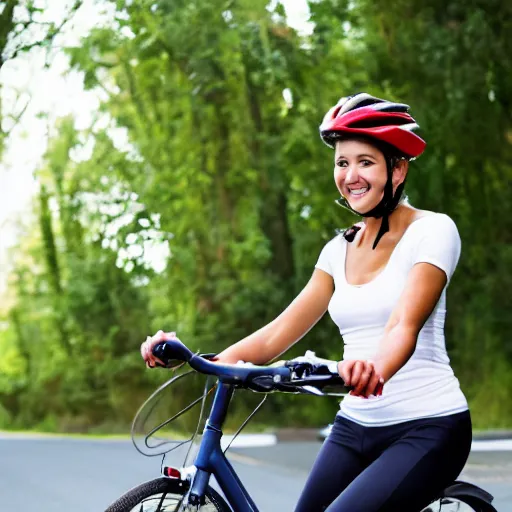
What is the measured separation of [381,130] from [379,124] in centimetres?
2

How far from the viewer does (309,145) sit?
16516mm

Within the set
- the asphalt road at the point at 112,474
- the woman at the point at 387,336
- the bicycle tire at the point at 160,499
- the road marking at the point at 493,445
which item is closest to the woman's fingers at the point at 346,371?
the woman at the point at 387,336

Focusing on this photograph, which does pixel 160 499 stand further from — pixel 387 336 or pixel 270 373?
pixel 387 336

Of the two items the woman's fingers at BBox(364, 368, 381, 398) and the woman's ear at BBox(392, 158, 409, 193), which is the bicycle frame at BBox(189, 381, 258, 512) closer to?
the woman's fingers at BBox(364, 368, 381, 398)

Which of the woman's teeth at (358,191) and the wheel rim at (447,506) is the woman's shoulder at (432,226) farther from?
the wheel rim at (447,506)

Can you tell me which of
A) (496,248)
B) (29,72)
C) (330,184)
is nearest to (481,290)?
(496,248)

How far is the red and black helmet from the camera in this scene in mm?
2936

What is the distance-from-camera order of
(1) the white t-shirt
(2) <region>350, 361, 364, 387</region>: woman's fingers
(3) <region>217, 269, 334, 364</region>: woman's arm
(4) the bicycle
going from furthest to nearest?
(3) <region>217, 269, 334, 364</region>: woman's arm
(1) the white t-shirt
(4) the bicycle
(2) <region>350, 361, 364, 387</region>: woman's fingers

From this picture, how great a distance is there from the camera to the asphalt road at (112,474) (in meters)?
8.70

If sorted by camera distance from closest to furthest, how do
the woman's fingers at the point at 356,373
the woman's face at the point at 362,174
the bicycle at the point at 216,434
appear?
the woman's fingers at the point at 356,373
the bicycle at the point at 216,434
the woman's face at the point at 362,174

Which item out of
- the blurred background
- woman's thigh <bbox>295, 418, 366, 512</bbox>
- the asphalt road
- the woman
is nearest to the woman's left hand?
the woman

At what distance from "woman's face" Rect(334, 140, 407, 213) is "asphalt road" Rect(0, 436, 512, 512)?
528 centimetres

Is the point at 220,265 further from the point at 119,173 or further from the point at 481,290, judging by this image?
A: the point at 481,290

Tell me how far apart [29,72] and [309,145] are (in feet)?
12.2
